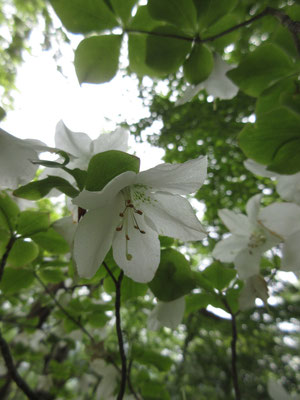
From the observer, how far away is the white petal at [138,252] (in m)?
0.53

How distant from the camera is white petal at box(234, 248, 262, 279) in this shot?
73 centimetres

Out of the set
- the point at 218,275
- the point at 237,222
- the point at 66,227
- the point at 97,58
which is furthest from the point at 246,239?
the point at 97,58

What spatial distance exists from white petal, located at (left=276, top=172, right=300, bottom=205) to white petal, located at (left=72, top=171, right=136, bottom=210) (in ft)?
1.35

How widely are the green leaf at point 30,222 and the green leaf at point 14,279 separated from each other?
0.55 ft

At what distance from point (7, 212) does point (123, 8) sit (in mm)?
558

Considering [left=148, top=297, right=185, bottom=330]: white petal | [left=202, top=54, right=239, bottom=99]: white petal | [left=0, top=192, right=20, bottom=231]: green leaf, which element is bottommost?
[left=148, top=297, right=185, bottom=330]: white petal

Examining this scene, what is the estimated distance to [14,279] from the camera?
805mm

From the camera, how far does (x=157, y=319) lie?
0.73 meters

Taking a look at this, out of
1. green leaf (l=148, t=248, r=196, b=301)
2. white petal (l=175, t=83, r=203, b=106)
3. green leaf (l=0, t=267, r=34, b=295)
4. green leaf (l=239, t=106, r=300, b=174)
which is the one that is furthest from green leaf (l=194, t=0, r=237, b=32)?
green leaf (l=0, t=267, r=34, b=295)

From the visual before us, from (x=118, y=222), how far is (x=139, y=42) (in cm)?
51

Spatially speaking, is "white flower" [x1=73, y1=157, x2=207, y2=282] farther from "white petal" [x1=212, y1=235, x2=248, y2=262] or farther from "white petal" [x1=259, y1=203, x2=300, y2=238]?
"white petal" [x1=212, y1=235, x2=248, y2=262]

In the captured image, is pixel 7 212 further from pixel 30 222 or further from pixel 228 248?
pixel 228 248

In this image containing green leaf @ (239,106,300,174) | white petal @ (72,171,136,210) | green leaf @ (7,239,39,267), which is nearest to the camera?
white petal @ (72,171,136,210)

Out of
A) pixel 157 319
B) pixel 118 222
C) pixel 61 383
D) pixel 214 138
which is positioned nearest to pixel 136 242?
pixel 118 222
